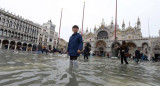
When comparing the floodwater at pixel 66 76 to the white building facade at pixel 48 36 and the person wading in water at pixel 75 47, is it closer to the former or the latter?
the person wading in water at pixel 75 47

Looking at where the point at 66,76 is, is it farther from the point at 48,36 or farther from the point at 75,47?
the point at 48,36

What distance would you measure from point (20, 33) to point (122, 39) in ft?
127

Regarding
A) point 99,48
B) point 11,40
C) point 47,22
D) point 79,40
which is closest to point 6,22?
point 11,40

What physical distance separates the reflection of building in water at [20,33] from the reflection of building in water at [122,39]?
20.3 metres

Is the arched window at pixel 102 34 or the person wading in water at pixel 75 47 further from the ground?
the arched window at pixel 102 34

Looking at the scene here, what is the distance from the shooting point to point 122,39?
44.7 m

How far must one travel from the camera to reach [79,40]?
4094 mm

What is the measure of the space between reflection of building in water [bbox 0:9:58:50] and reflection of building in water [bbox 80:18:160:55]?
2035 cm

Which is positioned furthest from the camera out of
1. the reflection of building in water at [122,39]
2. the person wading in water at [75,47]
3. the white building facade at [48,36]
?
the white building facade at [48,36]

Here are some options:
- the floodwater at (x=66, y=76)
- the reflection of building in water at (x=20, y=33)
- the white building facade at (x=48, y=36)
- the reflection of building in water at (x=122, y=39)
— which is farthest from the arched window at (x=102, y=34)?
the floodwater at (x=66, y=76)

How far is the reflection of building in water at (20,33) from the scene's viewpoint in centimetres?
3597

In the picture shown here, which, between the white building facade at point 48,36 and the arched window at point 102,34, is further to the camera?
the white building facade at point 48,36

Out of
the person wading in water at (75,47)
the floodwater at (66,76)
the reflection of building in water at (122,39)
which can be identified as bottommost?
the floodwater at (66,76)

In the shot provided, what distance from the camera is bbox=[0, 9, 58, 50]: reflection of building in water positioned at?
35969 mm
